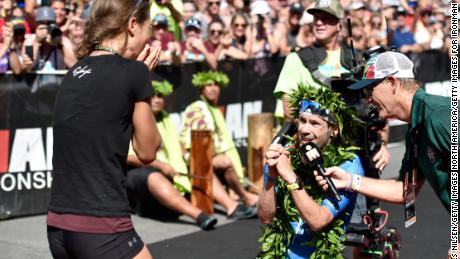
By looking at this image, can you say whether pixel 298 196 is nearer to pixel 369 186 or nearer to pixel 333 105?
pixel 369 186

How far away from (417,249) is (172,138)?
2.69 metres

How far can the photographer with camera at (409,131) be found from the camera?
3.81 meters

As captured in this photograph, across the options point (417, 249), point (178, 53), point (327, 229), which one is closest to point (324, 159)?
point (327, 229)

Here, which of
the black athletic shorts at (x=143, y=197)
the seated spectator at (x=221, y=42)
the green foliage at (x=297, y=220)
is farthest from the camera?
the seated spectator at (x=221, y=42)

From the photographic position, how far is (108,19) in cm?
365

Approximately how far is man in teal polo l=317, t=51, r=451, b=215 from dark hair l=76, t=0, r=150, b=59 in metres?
1.17

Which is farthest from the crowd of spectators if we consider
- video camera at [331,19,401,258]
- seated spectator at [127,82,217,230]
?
video camera at [331,19,401,258]

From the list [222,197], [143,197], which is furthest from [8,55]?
[222,197]

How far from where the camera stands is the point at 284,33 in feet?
39.4

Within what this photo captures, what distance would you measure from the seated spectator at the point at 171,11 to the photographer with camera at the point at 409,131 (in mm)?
6059

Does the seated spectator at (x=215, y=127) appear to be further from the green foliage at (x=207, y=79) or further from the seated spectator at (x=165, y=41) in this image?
the seated spectator at (x=165, y=41)

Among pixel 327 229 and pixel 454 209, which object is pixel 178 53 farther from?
pixel 454 209

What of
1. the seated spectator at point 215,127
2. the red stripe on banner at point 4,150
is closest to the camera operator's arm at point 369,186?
the seated spectator at point 215,127

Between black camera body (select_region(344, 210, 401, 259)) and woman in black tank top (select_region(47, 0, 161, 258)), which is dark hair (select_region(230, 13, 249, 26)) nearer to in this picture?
black camera body (select_region(344, 210, 401, 259))
